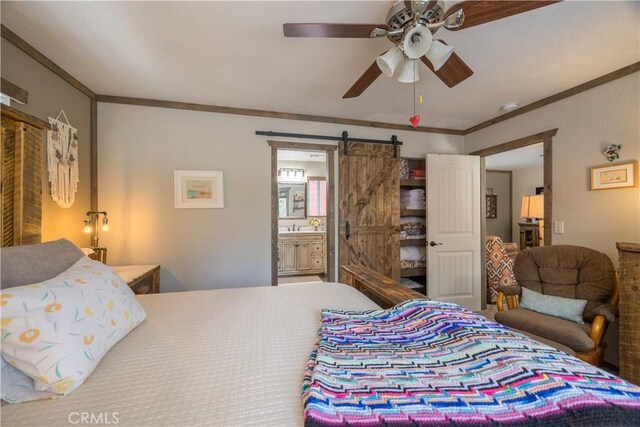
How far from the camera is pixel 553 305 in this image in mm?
2129

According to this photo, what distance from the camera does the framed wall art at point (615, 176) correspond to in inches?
77.2

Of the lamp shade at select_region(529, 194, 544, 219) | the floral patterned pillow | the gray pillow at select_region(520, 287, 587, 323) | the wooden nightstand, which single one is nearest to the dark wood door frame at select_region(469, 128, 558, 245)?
the gray pillow at select_region(520, 287, 587, 323)

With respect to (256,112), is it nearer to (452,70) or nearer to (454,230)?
(452,70)

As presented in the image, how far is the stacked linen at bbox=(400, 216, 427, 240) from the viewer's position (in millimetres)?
3518

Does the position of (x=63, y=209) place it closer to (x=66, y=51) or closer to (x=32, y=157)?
(x=32, y=157)

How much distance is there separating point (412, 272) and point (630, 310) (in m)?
2.03

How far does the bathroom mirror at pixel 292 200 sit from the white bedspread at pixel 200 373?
160 inches

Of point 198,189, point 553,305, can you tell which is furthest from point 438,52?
point 198,189

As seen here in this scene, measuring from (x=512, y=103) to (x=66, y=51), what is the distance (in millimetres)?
4030

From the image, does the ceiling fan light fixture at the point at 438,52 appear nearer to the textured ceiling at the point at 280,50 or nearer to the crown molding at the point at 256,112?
the textured ceiling at the point at 280,50

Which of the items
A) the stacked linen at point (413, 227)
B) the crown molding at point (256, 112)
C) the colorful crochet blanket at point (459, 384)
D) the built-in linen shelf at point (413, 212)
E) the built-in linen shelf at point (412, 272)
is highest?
the crown molding at point (256, 112)

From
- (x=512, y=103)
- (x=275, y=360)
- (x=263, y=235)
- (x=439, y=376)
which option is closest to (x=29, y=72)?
(x=263, y=235)

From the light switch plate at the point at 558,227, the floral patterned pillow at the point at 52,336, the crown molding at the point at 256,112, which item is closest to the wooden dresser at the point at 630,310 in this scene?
the light switch plate at the point at 558,227

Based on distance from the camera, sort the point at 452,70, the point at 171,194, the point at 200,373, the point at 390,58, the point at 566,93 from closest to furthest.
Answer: the point at 200,373 < the point at 390,58 < the point at 452,70 < the point at 566,93 < the point at 171,194
